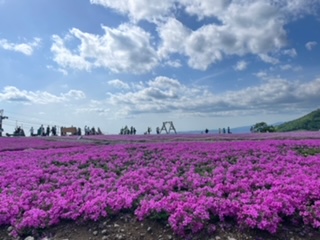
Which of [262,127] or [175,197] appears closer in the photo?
[175,197]

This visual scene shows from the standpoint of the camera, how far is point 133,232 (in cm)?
637

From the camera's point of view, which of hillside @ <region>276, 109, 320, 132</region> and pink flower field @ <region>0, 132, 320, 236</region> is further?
hillside @ <region>276, 109, 320, 132</region>

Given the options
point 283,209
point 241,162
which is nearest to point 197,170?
point 241,162

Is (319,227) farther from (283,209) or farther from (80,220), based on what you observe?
(80,220)

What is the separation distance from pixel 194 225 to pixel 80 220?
8.82 ft

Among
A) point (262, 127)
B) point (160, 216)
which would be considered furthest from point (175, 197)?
point (262, 127)

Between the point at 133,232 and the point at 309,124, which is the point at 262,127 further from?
the point at 133,232

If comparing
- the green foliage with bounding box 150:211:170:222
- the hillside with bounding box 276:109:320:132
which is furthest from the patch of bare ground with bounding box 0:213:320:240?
the hillside with bounding box 276:109:320:132

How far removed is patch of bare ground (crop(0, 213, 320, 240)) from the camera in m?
5.89

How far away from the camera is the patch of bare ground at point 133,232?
589 centimetres

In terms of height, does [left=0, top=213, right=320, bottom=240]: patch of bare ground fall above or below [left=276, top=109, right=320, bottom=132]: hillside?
below

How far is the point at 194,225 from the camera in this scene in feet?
19.8

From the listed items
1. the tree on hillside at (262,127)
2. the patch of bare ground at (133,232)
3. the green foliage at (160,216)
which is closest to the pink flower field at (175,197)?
the green foliage at (160,216)

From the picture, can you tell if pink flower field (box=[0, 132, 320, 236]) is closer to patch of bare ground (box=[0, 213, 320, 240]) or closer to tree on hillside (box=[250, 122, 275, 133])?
patch of bare ground (box=[0, 213, 320, 240])
